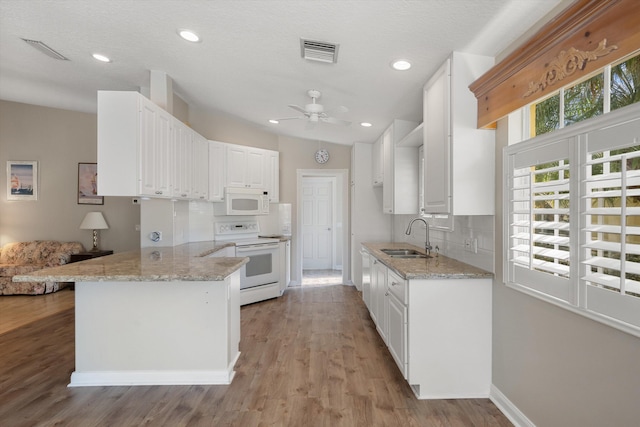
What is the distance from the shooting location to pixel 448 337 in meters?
2.14

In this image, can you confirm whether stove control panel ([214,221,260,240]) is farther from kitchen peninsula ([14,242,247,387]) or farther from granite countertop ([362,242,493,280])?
granite countertop ([362,242,493,280])

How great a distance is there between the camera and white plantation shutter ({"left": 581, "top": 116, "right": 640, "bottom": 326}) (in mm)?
1180

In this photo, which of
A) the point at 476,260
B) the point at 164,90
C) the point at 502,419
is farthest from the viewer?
the point at 164,90

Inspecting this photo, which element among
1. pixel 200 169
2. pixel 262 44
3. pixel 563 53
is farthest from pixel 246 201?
pixel 563 53

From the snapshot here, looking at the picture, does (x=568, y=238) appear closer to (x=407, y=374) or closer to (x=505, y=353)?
(x=505, y=353)

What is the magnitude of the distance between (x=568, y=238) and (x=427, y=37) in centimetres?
143

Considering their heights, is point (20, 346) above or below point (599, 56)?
below

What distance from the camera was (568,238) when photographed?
1503 mm

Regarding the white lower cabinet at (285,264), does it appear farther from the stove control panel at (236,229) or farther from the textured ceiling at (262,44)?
the textured ceiling at (262,44)

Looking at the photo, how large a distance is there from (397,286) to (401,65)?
1717 mm

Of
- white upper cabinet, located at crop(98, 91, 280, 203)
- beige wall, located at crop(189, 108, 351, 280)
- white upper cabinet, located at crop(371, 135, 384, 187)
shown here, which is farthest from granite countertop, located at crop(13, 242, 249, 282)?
beige wall, located at crop(189, 108, 351, 280)

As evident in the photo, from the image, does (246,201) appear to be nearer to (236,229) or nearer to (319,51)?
(236,229)

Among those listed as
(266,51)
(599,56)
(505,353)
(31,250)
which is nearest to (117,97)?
(266,51)

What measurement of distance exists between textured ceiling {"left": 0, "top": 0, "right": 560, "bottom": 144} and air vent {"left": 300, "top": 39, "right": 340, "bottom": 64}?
0.23 ft
